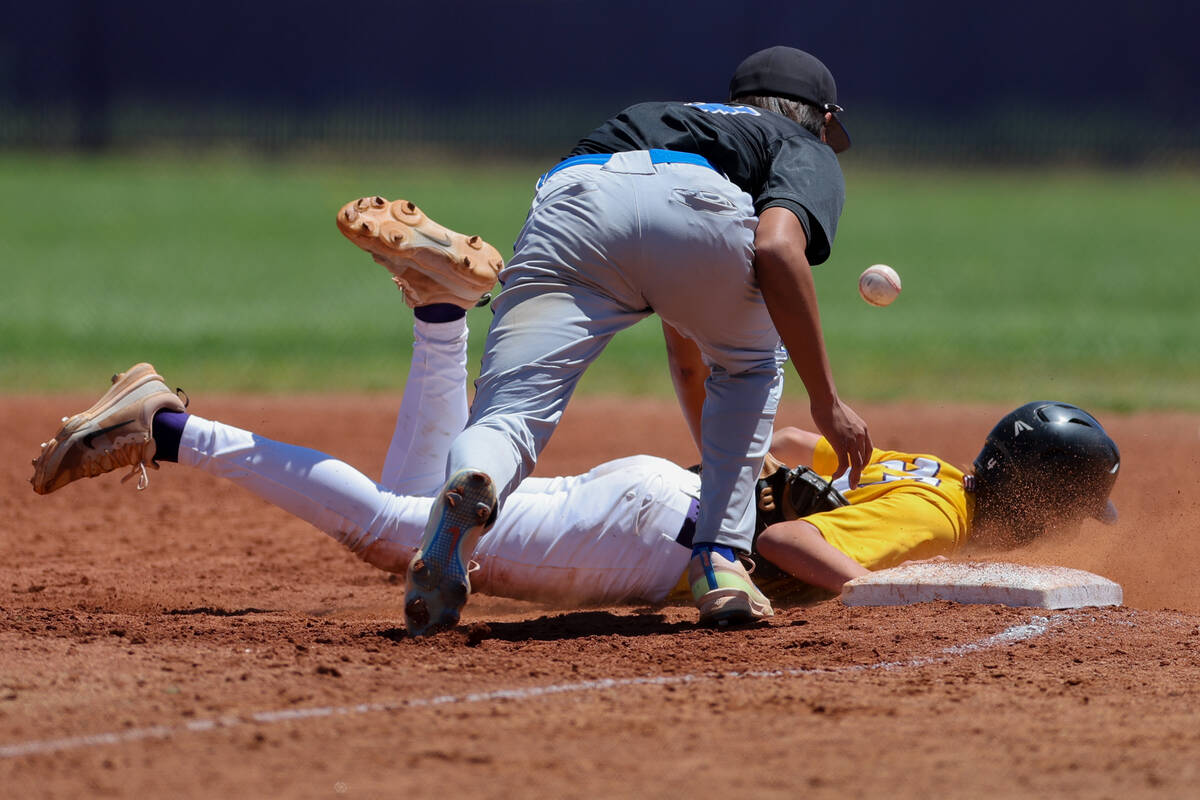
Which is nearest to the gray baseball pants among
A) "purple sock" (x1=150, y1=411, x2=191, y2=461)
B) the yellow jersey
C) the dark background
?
the yellow jersey

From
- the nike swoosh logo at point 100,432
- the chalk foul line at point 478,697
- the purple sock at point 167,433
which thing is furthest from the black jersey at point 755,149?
the nike swoosh logo at point 100,432

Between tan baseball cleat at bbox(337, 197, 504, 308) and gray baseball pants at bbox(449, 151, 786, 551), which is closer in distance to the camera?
gray baseball pants at bbox(449, 151, 786, 551)

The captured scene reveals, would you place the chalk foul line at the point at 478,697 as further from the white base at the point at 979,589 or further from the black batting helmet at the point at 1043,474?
the black batting helmet at the point at 1043,474

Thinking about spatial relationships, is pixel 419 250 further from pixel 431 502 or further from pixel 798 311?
pixel 798 311

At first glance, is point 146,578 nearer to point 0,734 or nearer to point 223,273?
point 0,734

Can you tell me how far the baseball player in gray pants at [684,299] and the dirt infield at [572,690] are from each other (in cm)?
31

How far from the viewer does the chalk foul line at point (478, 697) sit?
2684 millimetres

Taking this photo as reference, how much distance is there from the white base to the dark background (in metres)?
20.2

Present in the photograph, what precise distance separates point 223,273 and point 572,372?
37.6 feet

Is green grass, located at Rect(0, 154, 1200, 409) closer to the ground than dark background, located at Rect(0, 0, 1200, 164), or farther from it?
closer to the ground

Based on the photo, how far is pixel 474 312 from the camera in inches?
472

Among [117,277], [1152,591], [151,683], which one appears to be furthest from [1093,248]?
[151,683]

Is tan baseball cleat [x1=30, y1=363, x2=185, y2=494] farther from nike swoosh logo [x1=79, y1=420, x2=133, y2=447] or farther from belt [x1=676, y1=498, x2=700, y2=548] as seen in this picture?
belt [x1=676, y1=498, x2=700, y2=548]

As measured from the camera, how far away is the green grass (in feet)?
30.8
